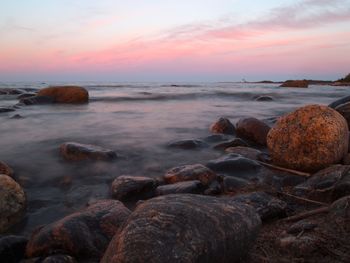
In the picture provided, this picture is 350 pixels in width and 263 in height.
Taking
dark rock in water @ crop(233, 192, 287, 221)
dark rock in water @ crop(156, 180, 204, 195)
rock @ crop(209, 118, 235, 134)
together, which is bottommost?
dark rock in water @ crop(156, 180, 204, 195)

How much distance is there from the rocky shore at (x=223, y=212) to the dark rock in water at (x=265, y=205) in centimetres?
1

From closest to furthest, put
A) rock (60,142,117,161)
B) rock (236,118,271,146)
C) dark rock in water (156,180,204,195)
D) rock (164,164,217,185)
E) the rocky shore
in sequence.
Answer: the rocky shore → dark rock in water (156,180,204,195) → rock (164,164,217,185) → rock (60,142,117,161) → rock (236,118,271,146)

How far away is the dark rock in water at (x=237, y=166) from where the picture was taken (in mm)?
5820

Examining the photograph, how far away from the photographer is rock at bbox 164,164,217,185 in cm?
529

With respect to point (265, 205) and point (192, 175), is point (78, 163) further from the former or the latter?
point (265, 205)

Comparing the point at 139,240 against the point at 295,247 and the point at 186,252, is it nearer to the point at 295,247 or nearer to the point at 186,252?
the point at 186,252

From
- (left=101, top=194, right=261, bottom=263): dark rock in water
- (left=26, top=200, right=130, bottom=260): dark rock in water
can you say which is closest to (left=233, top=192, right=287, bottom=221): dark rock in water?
(left=101, top=194, right=261, bottom=263): dark rock in water

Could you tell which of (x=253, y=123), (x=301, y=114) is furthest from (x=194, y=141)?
(x=301, y=114)

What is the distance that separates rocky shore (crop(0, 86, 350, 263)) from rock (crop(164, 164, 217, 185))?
1 centimetres

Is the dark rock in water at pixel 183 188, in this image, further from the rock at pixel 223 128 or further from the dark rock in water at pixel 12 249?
Answer: the rock at pixel 223 128

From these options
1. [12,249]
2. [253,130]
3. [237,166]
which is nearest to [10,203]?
[12,249]

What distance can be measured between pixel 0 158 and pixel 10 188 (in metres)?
2.49

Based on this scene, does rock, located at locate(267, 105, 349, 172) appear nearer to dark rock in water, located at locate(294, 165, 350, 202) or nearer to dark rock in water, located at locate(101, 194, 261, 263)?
dark rock in water, located at locate(294, 165, 350, 202)

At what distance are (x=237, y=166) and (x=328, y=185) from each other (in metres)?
1.71
